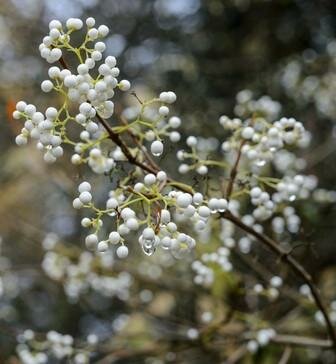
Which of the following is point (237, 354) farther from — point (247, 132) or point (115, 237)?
point (115, 237)

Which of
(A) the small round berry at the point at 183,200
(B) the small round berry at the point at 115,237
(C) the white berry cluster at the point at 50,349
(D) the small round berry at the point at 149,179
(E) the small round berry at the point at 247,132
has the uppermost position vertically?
(E) the small round berry at the point at 247,132

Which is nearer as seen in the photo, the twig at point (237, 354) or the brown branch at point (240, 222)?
the brown branch at point (240, 222)

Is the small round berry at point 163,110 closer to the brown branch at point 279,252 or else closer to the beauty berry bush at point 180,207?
the beauty berry bush at point 180,207

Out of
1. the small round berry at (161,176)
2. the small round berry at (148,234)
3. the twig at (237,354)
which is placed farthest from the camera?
the twig at (237,354)

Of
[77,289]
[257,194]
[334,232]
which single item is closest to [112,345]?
[77,289]

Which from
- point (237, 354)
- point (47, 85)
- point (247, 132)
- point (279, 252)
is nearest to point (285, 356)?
point (237, 354)

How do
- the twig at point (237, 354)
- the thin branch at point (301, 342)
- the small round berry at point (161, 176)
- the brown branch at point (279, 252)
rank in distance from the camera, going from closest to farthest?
1. the small round berry at point (161, 176)
2. the brown branch at point (279, 252)
3. the thin branch at point (301, 342)
4. the twig at point (237, 354)

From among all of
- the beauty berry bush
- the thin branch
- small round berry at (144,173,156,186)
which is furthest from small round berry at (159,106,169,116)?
the thin branch

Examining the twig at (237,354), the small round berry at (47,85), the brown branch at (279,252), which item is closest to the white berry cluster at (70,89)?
the small round berry at (47,85)
